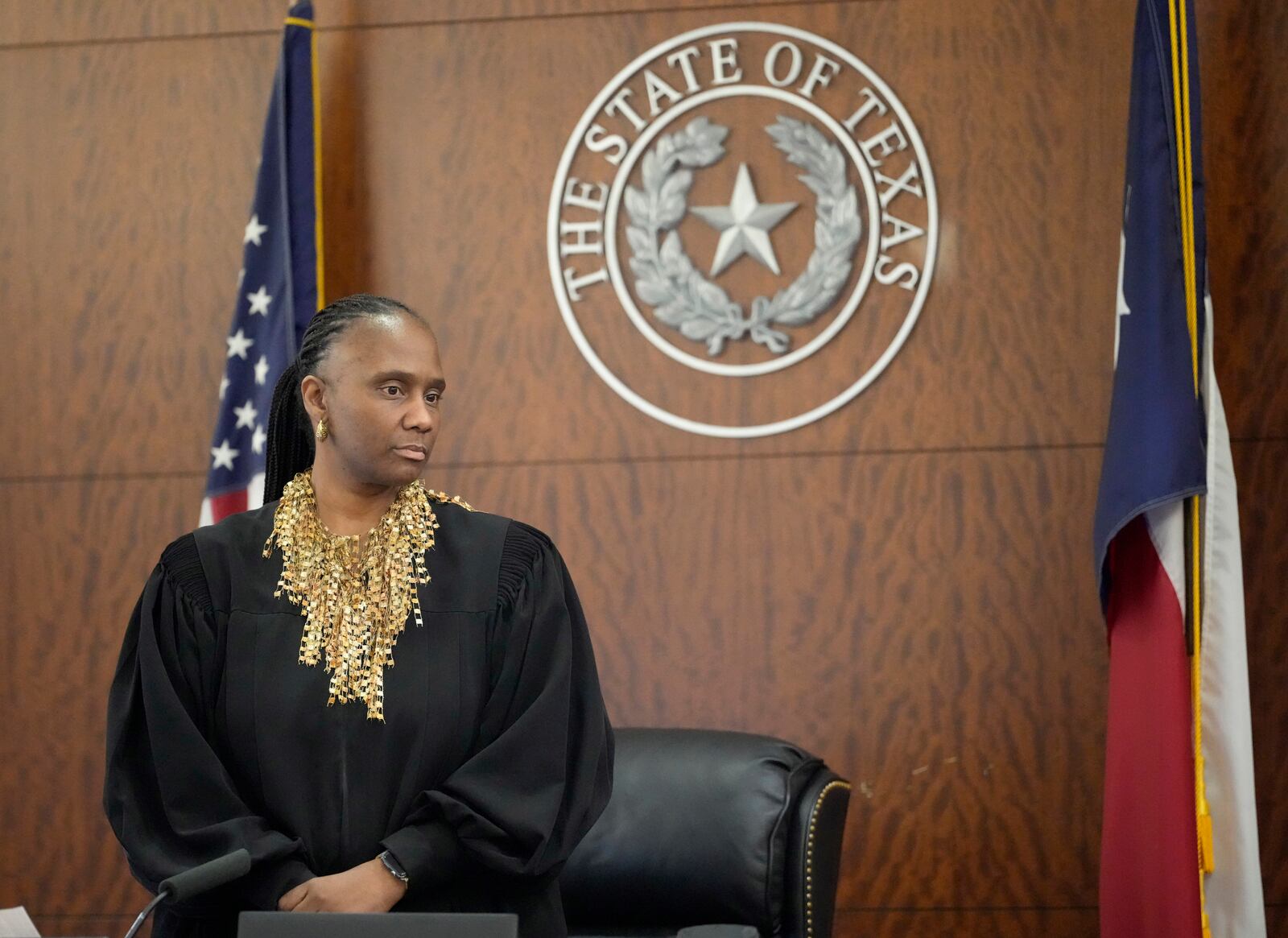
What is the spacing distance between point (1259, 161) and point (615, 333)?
1569 millimetres

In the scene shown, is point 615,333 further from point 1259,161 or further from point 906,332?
point 1259,161

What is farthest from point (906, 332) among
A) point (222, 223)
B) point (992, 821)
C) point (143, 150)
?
point (143, 150)

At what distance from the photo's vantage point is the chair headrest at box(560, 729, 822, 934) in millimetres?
2662

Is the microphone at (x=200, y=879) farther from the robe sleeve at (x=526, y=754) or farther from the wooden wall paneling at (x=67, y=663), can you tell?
the wooden wall paneling at (x=67, y=663)

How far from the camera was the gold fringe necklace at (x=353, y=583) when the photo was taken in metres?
1.93

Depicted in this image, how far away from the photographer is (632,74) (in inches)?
149

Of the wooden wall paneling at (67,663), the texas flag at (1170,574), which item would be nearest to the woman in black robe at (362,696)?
the texas flag at (1170,574)

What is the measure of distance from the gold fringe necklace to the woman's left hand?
0.64 ft

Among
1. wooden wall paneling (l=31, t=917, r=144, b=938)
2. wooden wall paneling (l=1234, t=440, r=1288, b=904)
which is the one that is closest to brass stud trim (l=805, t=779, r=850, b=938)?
wooden wall paneling (l=1234, t=440, r=1288, b=904)

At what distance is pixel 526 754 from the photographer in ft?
6.22

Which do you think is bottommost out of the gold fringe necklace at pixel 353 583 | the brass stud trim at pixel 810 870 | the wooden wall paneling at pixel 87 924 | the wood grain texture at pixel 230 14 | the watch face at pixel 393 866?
the wooden wall paneling at pixel 87 924

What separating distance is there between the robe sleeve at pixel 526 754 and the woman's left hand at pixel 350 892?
0.03m

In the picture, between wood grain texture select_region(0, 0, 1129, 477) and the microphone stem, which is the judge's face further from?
wood grain texture select_region(0, 0, 1129, 477)

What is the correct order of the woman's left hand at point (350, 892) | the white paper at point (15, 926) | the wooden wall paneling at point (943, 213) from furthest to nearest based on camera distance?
the wooden wall paneling at point (943, 213), the woman's left hand at point (350, 892), the white paper at point (15, 926)
